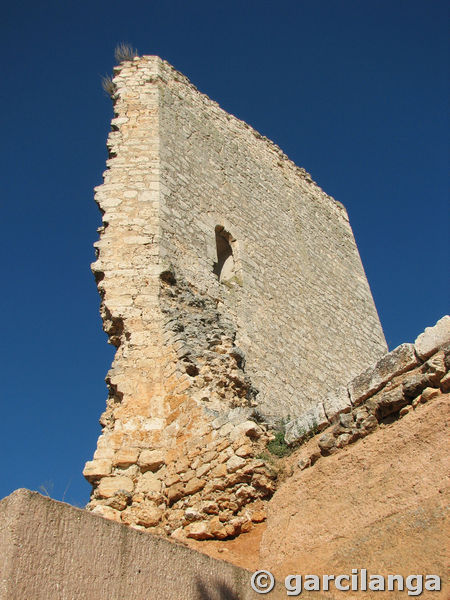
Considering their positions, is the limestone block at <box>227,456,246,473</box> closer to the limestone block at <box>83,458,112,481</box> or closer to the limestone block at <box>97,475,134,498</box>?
the limestone block at <box>97,475,134,498</box>

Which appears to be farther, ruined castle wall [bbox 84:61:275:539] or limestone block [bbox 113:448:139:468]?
limestone block [bbox 113:448:139:468]

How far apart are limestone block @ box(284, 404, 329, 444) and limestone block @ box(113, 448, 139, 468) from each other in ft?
3.85

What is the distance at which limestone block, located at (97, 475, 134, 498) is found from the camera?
434 cm

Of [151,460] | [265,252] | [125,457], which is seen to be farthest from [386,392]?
[265,252]

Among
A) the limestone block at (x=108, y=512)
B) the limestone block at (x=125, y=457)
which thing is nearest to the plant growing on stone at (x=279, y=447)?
the limestone block at (x=125, y=457)

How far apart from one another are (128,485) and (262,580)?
1778 mm

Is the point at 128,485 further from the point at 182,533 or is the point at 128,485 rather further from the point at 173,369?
the point at 173,369

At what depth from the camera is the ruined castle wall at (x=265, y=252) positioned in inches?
262

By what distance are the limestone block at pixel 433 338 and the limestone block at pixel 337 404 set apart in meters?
0.59

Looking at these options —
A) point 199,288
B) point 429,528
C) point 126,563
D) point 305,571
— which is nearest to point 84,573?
point 126,563

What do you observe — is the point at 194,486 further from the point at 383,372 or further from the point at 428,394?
the point at 428,394

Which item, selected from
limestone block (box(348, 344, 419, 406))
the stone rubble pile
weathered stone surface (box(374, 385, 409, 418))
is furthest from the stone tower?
weathered stone surface (box(374, 385, 409, 418))

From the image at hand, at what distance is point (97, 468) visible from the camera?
4.46 m

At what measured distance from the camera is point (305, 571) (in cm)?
321
